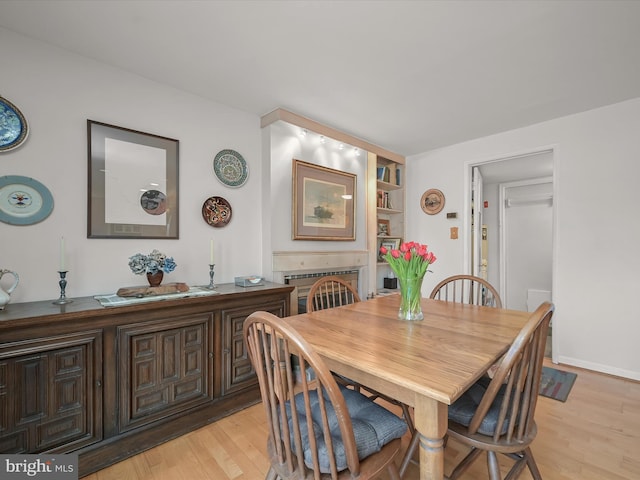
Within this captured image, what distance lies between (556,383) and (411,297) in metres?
2.03

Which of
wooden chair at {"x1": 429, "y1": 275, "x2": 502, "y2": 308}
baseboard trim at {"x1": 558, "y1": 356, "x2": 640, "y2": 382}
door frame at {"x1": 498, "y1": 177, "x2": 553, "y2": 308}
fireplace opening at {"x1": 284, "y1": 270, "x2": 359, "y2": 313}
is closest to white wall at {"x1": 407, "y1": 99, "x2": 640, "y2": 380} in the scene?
A: baseboard trim at {"x1": 558, "y1": 356, "x2": 640, "y2": 382}

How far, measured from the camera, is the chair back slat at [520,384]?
3.17 feet

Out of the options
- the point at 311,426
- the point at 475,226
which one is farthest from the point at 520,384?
the point at 475,226

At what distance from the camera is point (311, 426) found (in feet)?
2.88

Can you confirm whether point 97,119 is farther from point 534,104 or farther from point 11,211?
point 534,104

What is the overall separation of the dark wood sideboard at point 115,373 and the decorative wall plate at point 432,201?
2755 mm

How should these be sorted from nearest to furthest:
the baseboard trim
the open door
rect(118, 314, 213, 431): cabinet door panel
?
rect(118, 314, 213, 431): cabinet door panel
the baseboard trim
the open door

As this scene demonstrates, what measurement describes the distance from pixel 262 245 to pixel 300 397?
69.2 inches

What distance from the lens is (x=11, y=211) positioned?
1.70 m

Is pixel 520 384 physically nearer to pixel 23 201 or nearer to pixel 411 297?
pixel 411 297

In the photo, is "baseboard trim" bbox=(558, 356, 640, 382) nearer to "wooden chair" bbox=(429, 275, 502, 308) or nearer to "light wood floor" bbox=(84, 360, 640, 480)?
"light wood floor" bbox=(84, 360, 640, 480)

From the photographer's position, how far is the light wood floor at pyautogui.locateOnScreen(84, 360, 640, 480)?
1.54m

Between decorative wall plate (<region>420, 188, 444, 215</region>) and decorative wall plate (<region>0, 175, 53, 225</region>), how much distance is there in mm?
3799
